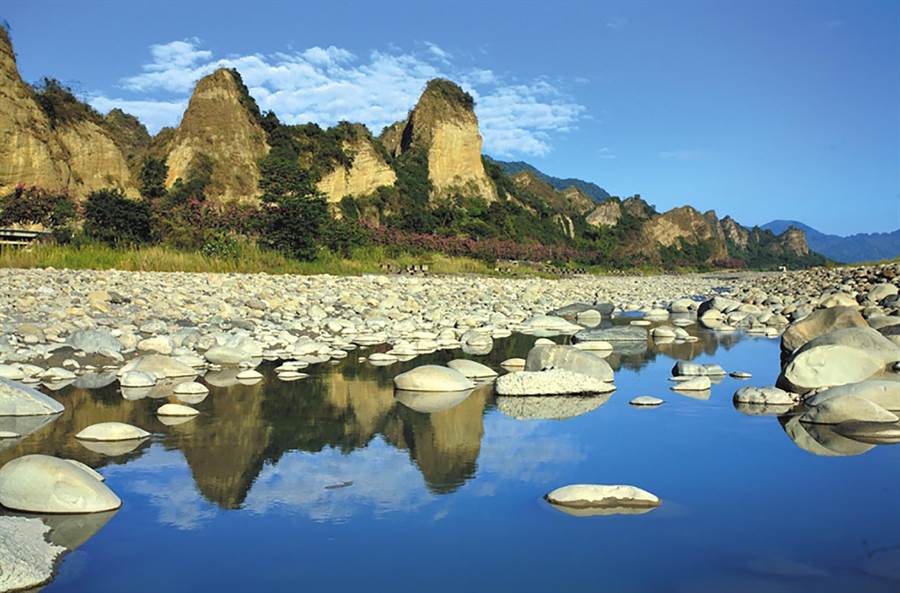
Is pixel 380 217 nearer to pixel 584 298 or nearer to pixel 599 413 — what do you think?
pixel 584 298

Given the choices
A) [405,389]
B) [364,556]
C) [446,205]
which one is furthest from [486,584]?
[446,205]

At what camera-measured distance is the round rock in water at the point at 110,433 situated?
4582mm

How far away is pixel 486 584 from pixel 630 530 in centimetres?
86

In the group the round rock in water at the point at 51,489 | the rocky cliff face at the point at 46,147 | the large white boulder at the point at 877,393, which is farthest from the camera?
the rocky cliff face at the point at 46,147

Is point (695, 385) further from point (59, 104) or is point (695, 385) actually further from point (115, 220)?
point (59, 104)

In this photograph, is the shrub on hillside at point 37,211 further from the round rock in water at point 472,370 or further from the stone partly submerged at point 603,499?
the stone partly submerged at point 603,499

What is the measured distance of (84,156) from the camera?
112ft

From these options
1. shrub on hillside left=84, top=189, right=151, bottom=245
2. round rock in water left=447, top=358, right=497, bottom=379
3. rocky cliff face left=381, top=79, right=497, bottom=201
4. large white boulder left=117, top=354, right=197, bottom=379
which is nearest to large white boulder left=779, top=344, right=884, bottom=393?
round rock in water left=447, top=358, right=497, bottom=379

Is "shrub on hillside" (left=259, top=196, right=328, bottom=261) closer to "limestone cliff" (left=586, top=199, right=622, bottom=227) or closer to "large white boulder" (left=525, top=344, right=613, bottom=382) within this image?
"large white boulder" (left=525, top=344, right=613, bottom=382)

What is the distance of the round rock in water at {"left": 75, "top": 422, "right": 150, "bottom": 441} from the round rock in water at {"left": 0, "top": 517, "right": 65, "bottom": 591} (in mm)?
1477

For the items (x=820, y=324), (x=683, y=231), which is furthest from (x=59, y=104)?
(x=683, y=231)

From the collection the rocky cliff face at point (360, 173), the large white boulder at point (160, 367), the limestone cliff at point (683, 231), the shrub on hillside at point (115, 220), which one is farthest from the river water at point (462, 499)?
the limestone cliff at point (683, 231)

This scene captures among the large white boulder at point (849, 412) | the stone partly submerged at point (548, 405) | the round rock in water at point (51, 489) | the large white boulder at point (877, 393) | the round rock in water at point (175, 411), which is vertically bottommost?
the round rock in water at point (175, 411)

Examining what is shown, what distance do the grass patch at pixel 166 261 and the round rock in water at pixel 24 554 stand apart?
13344mm
